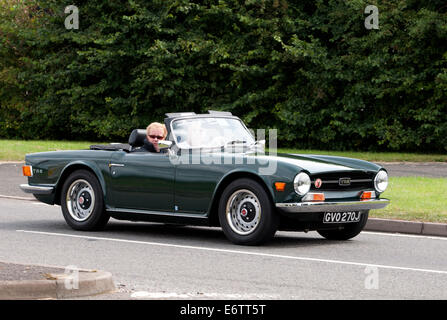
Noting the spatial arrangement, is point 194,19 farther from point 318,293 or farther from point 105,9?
point 318,293

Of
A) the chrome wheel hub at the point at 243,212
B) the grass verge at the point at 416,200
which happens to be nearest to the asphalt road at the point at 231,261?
the chrome wheel hub at the point at 243,212

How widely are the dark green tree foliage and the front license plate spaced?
19867 mm

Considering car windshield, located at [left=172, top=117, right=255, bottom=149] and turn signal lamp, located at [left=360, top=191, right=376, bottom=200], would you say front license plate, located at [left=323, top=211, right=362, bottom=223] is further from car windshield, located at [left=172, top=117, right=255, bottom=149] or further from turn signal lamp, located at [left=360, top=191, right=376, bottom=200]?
car windshield, located at [left=172, top=117, right=255, bottom=149]

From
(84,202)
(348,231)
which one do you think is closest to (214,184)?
(348,231)

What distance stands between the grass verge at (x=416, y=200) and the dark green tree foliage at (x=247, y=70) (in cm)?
1206

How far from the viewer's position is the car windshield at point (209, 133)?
11000 mm

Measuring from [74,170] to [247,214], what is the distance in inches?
117

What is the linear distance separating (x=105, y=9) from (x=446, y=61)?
52.7 feet

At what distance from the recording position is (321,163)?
33.3 ft

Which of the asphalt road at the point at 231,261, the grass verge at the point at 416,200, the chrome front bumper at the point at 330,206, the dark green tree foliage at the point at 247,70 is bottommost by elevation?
the asphalt road at the point at 231,261

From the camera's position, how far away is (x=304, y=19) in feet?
113

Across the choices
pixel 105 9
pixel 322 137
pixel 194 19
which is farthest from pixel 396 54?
pixel 105 9

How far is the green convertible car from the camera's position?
980 centimetres
